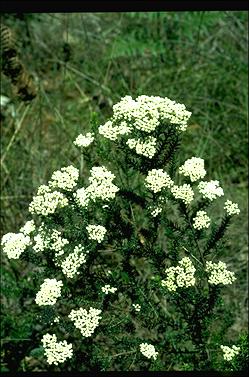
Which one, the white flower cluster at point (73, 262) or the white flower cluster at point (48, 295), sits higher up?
the white flower cluster at point (73, 262)

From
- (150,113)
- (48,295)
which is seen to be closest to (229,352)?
(48,295)

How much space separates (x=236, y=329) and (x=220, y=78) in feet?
8.44

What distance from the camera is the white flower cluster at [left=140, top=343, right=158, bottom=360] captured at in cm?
223

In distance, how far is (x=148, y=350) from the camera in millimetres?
2246

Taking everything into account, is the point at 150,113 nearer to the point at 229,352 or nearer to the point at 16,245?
the point at 16,245

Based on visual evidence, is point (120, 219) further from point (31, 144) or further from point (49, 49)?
point (49, 49)

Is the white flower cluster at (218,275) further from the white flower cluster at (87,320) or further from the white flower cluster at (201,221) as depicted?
the white flower cluster at (87,320)

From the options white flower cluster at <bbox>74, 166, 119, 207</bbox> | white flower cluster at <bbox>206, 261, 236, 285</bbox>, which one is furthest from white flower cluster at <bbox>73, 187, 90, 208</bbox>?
white flower cluster at <bbox>206, 261, 236, 285</bbox>

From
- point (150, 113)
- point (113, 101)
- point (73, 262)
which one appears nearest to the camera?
point (150, 113)

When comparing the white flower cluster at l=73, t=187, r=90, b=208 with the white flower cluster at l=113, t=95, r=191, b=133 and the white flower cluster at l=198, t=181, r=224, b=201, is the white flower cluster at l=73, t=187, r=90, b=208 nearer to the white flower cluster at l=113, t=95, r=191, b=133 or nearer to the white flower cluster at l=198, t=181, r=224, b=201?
the white flower cluster at l=113, t=95, r=191, b=133

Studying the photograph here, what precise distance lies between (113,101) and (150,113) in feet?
7.19

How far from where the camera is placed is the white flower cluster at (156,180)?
82.4 inches

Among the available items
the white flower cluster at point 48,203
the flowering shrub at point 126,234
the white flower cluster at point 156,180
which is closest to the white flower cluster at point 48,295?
the flowering shrub at point 126,234

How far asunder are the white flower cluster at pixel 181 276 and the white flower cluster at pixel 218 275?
0.10 meters
